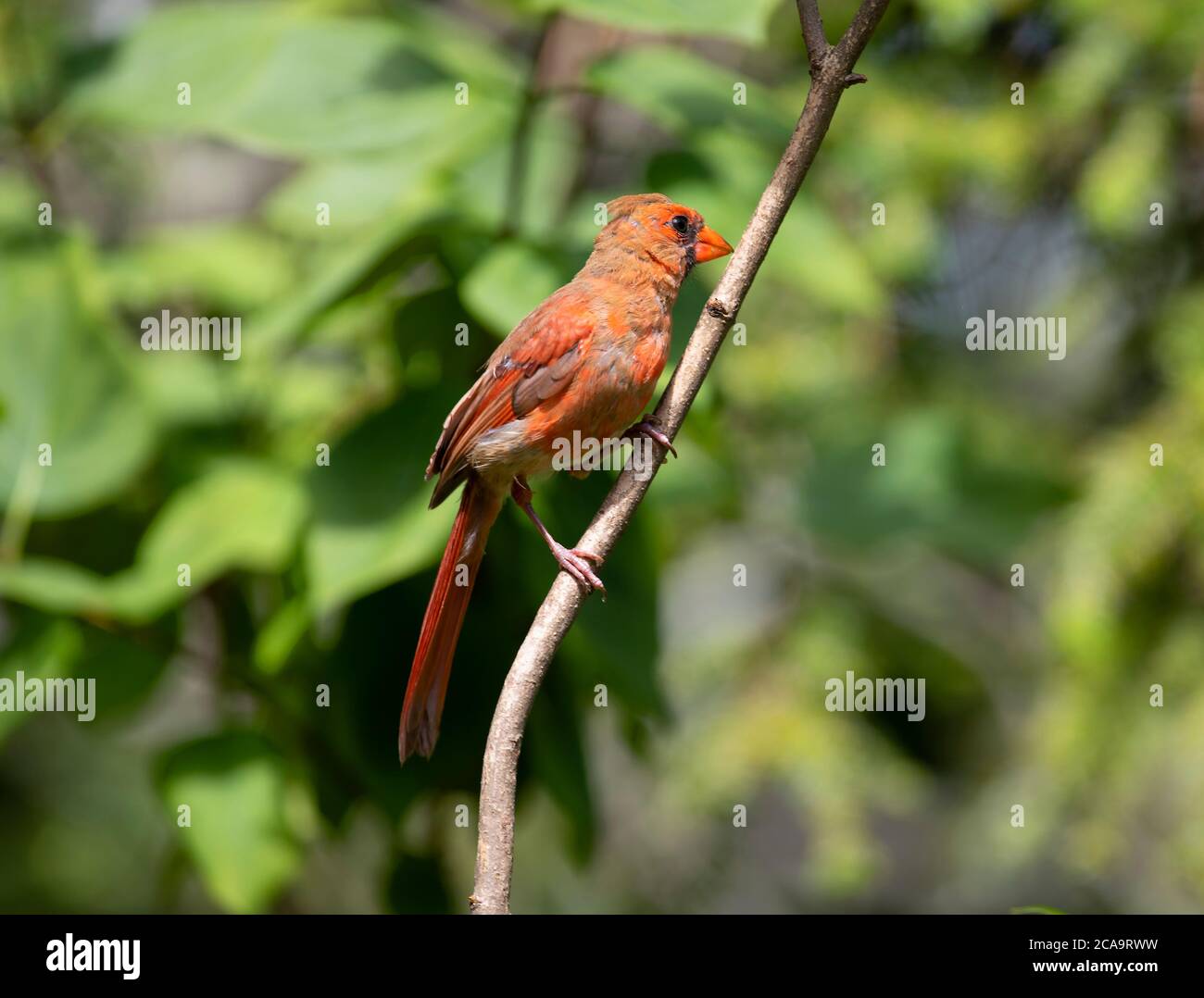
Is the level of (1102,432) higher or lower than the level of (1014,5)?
lower

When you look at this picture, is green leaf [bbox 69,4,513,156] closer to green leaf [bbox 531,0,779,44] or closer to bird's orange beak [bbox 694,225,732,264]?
green leaf [bbox 531,0,779,44]

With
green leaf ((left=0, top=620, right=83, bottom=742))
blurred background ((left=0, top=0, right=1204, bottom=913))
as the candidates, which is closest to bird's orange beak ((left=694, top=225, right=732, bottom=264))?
blurred background ((left=0, top=0, right=1204, bottom=913))

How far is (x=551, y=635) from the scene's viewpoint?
1.16m

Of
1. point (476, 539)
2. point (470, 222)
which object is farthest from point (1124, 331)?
point (476, 539)

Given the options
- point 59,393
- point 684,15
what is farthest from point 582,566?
point 59,393

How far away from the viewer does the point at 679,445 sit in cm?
248

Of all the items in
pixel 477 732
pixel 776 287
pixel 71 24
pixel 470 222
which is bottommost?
pixel 477 732

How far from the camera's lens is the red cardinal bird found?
5.35ft

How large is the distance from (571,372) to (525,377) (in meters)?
0.06

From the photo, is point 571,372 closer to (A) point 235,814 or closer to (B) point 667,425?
(B) point 667,425

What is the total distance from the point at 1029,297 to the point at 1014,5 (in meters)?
0.62

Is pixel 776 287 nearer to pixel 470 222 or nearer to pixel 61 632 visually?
pixel 470 222

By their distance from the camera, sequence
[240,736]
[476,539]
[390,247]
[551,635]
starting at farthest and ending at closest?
1. [240,736]
2. [390,247]
3. [476,539]
4. [551,635]

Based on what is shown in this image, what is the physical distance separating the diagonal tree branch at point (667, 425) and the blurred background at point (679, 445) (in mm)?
472
